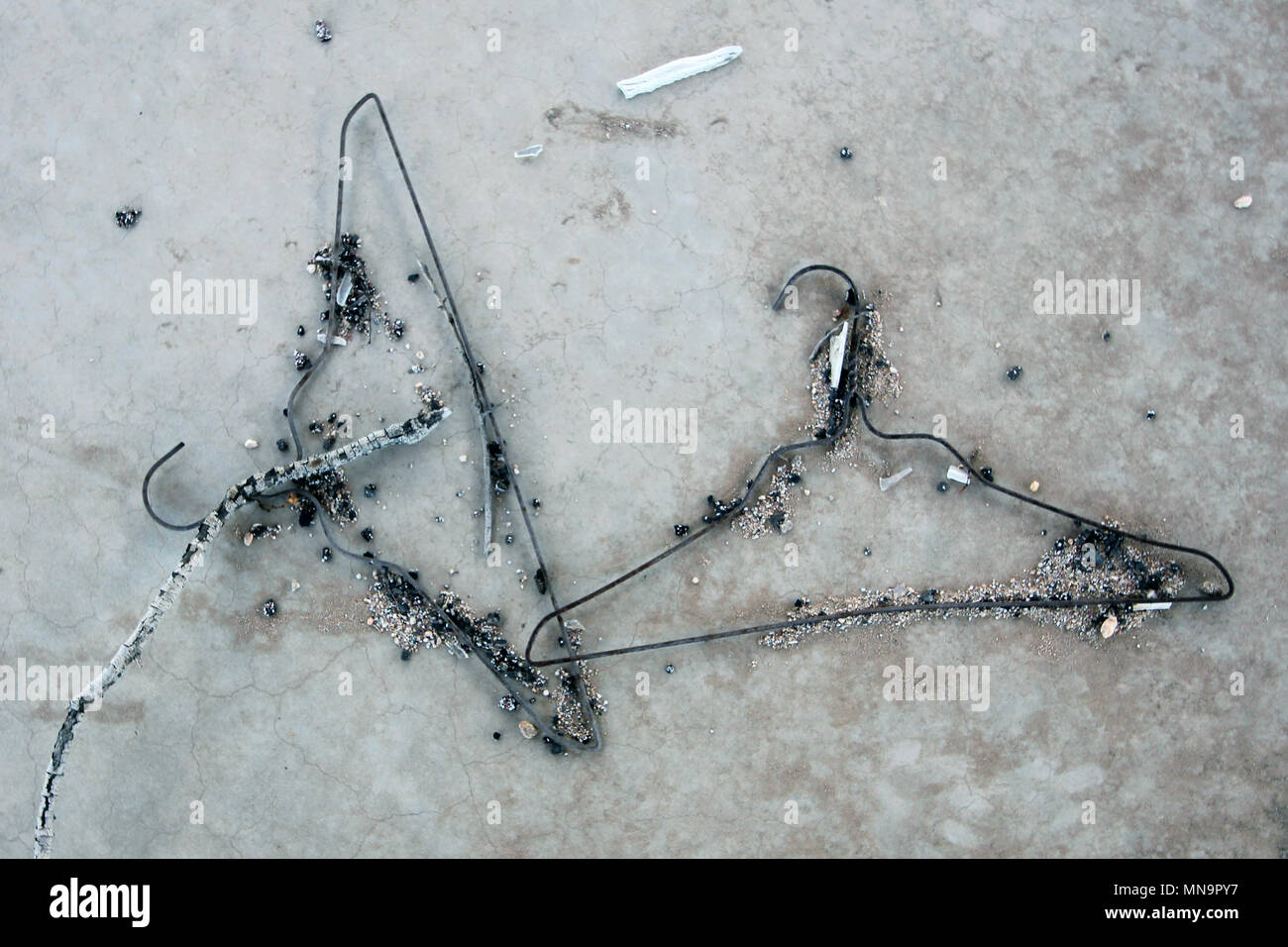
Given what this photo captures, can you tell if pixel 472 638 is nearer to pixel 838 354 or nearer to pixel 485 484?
pixel 485 484

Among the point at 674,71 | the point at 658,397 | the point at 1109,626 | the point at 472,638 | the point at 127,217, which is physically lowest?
the point at 1109,626

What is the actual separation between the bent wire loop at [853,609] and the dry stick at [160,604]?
2.08 m

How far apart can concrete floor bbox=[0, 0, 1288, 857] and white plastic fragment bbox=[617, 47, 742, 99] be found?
4.8 inches

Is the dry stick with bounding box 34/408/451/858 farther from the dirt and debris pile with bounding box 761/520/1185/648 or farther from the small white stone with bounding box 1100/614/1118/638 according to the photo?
the small white stone with bounding box 1100/614/1118/638

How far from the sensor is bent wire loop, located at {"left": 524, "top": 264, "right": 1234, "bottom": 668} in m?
8.32

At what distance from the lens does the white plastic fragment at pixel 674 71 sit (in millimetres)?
8750

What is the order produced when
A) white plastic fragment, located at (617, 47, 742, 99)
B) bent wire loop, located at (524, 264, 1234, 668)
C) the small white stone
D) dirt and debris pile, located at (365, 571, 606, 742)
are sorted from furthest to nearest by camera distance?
white plastic fragment, located at (617, 47, 742, 99) < the small white stone < dirt and debris pile, located at (365, 571, 606, 742) < bent wire loop, located at (524, 264, 1234, 668)

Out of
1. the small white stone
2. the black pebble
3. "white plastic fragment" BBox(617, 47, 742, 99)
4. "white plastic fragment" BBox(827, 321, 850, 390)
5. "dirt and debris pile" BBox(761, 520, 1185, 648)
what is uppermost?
"white plastic fragment" BBox(617, 47, 742, 99)

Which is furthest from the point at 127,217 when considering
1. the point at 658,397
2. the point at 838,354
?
the point at 838,354

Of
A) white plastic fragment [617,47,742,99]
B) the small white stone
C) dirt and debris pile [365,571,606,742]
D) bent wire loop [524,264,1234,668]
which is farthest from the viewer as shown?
white plastic fragment [617,47,742,99]

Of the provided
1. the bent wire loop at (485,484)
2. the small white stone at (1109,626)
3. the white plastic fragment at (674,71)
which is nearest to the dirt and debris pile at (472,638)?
the bent wire loop at (485,484)

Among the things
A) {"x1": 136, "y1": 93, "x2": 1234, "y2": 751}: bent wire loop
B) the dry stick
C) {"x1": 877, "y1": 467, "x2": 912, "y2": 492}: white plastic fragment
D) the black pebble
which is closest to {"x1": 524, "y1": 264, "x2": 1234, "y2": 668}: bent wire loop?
{"x1": 136, "y1": 93, "x2": 1234, "y2": 751}: bent wire loop

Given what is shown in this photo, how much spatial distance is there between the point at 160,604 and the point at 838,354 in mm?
5833

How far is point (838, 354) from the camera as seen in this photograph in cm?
854
